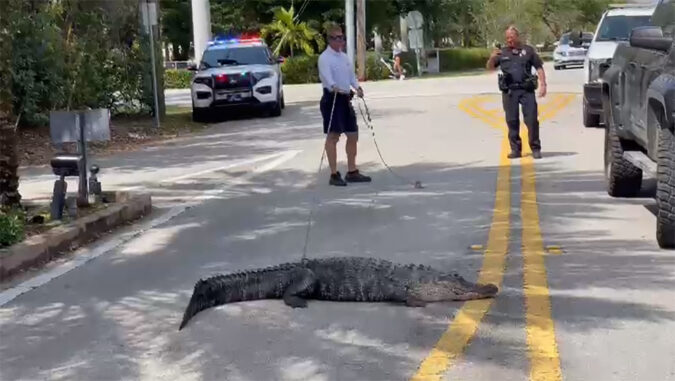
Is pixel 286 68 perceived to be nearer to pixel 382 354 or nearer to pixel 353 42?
pixel 353 42

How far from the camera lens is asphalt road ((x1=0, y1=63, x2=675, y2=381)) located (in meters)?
5.33

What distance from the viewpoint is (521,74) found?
43.3 ft

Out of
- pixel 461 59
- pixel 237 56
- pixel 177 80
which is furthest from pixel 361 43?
pixel 237 56

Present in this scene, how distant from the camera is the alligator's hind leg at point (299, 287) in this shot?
644 centimetres


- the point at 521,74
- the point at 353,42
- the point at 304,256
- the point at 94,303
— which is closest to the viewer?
the point at 94,303

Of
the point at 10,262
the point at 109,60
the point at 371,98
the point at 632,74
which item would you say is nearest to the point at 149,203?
the point at 10,262

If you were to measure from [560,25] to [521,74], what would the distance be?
70138 millimetres

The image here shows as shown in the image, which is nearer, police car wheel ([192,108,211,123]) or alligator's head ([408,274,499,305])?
alligator's head ([408,274,499,305])

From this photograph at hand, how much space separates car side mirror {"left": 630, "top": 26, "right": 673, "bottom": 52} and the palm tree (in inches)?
1534

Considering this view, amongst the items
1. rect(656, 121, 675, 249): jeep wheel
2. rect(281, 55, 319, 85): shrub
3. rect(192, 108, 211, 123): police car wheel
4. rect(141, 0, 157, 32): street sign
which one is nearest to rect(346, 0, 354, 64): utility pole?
rect(281, 55, 319, 85): shrub

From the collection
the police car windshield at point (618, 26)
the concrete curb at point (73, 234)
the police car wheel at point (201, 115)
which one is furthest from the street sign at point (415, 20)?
the concrete curb at point (73, 234)

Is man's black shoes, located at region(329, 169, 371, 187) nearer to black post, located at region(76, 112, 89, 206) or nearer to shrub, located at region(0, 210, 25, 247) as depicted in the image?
black post, located at region(76, 112, 89, 206)

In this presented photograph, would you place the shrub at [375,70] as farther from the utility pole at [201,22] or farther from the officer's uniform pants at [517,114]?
the officer's uniform pants at [517,114]

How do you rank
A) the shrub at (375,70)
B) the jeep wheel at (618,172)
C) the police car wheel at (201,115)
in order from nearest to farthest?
the jeep wheel at (618,172) < the police car wheel at (201,115) < the shrub at (375,70)
